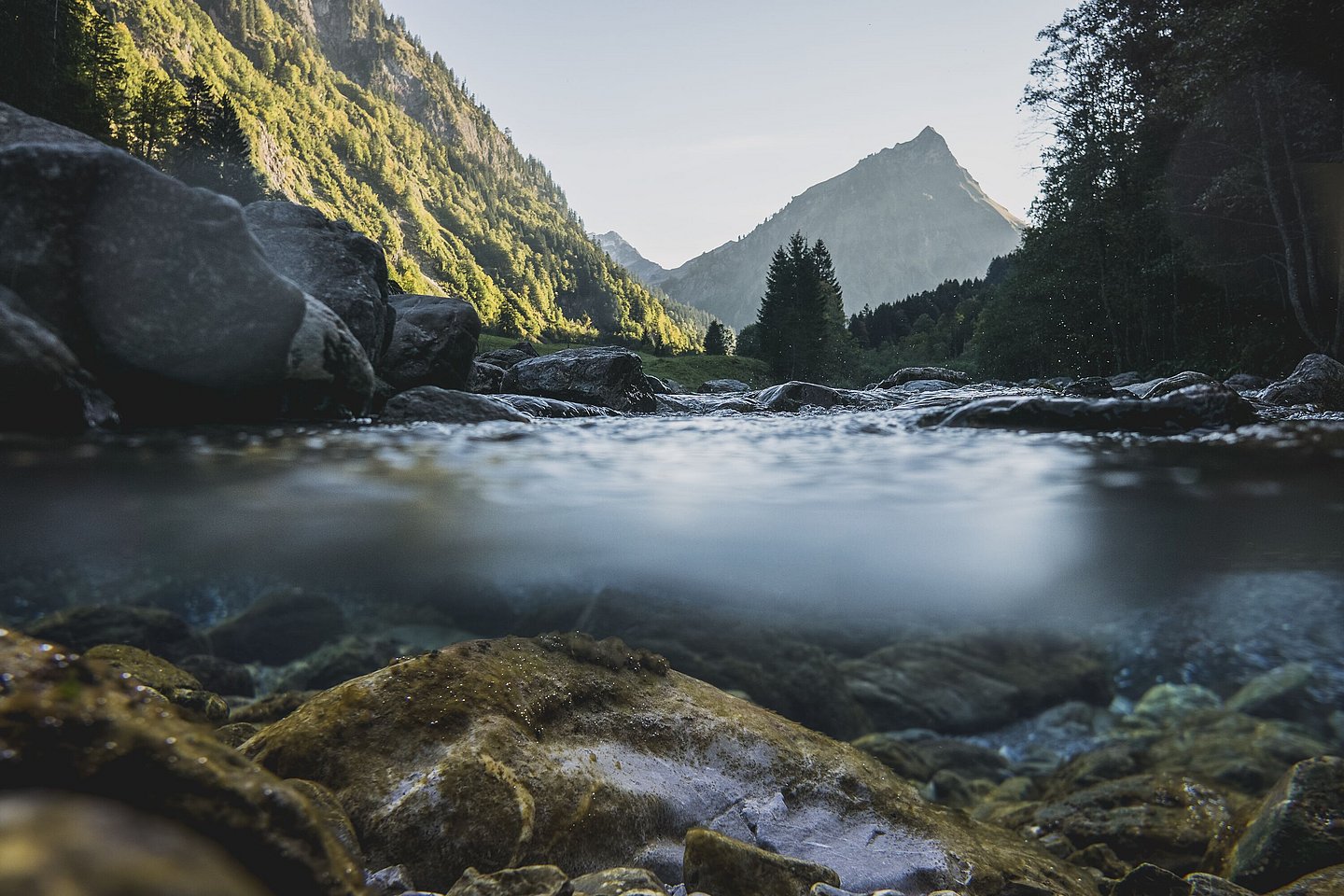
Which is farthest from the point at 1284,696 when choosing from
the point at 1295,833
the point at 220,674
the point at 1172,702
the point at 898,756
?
the point at 220,674

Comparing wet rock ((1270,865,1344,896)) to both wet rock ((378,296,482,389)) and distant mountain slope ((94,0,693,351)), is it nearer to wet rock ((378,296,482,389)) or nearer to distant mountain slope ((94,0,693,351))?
wet rock ((378,296,482,389))

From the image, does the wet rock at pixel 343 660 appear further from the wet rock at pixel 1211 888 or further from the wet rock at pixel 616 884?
the wet rock at pixel 1211 888

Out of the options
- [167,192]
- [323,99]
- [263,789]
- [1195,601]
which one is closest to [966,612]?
[1195,601]

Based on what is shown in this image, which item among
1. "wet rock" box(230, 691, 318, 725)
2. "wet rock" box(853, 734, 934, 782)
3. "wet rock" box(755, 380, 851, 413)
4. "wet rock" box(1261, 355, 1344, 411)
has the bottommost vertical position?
"wet rock" box(853, 734, 934, 782)

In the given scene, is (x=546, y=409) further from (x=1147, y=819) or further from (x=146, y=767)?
(x=146, y=767)

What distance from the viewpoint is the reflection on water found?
4.80 metres

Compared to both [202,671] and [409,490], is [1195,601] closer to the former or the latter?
[409,490]

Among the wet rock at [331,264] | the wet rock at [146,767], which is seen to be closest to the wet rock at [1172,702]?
the wet rock at [146,767]

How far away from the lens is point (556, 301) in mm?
158250

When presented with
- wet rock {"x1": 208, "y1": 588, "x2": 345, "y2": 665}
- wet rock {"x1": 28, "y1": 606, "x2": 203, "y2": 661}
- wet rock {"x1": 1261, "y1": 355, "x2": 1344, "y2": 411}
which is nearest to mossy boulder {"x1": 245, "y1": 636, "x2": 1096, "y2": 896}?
wet rock {"x1": 28, "y1": 606, "x2": 203, "y2": 661}

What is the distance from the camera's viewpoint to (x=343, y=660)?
23.4 ft

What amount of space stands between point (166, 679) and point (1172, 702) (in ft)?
30.5

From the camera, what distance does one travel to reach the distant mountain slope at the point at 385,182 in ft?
408

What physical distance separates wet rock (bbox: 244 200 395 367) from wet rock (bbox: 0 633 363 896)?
30.9 ft
